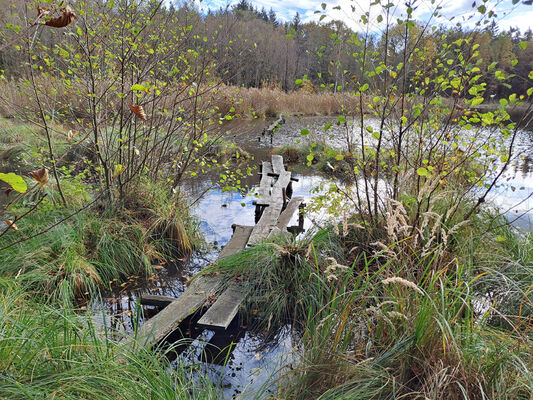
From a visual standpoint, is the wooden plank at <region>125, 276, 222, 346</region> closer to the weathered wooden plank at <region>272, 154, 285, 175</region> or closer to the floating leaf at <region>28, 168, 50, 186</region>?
the floating leaf at <region>28, 168, 50, 186</region>

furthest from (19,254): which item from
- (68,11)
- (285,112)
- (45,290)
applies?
(285,112)

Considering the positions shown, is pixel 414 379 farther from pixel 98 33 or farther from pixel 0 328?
A: pixel 98 33

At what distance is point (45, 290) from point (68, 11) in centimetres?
287

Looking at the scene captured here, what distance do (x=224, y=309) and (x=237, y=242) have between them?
5.08ft

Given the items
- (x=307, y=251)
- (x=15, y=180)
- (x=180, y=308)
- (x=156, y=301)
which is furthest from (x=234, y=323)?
(x=15, y=180)

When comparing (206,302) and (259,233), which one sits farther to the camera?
(259,233)

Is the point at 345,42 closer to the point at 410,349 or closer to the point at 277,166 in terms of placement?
the point at 410,349

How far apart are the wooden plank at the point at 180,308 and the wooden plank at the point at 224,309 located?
0.17 meters

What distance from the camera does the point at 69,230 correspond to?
4.07 meters

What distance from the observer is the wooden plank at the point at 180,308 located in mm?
2902

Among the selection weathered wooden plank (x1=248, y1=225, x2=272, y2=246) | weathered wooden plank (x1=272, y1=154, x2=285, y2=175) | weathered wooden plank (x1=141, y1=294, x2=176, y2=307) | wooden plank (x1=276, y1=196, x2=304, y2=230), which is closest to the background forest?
weathered wooden plank (x1=141, y1=294, x2=176, y2=307)

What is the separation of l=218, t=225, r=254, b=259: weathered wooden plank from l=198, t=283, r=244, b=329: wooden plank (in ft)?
2.74

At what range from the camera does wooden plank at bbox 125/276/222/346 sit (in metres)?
2.90

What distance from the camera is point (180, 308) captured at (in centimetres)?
327
